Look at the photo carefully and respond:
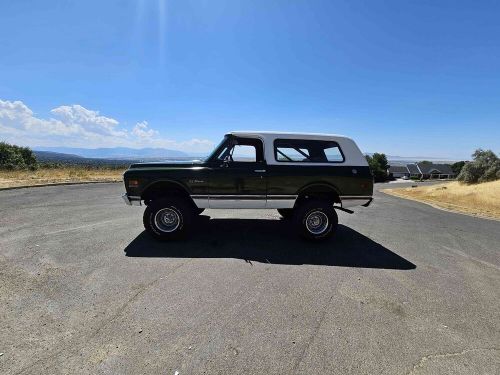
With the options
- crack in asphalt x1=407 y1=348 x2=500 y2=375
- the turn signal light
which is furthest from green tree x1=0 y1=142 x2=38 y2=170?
crack in asphalt x1=407 y1=348 x2=500 y2=375

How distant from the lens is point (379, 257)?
6.04 m

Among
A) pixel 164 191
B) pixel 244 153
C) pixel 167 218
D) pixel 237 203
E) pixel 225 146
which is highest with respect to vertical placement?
pixel 225 146

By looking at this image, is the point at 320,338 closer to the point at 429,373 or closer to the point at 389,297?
the point at 429,373

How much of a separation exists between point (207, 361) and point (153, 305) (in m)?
1.32

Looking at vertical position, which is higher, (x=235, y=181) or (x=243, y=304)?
(x=235, y=181)

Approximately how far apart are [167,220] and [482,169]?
33.6 meters

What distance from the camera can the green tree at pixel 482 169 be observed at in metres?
28.0

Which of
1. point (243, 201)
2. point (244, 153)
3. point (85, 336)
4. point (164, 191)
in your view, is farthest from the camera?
point (244, 153)

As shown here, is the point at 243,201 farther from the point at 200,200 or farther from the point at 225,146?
the point at 225,146

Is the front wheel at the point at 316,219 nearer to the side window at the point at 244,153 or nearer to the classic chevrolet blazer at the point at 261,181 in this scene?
the classic chevrolet blazer at the point at 261,181

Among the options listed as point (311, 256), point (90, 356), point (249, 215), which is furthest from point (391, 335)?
point (249, 215)

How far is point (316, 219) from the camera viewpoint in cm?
673

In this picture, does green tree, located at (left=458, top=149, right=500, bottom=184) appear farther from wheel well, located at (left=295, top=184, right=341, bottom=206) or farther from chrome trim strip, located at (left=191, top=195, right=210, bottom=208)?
chrome trim strip, located at (left=191, top=195, right=210, bottom=208)

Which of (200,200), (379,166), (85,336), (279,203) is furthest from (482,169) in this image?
(379,166)
